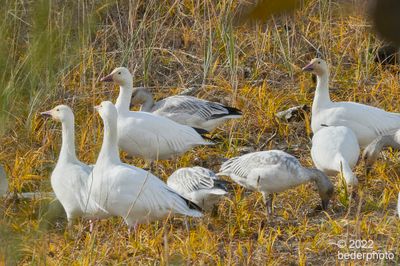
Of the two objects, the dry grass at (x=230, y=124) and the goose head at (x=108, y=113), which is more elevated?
the goose head at (x=108, y=113)

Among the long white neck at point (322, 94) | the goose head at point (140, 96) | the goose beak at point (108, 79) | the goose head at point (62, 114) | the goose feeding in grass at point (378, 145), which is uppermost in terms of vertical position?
the goose head at point (62, 114)

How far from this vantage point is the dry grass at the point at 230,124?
5391mm

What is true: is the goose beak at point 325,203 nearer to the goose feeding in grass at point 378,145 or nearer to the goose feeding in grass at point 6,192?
the goose feeding in grass at point 378,145

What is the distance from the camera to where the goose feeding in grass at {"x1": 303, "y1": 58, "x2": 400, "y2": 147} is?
7441 mm

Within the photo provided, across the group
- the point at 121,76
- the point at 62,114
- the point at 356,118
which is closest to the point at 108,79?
the point at 121,76

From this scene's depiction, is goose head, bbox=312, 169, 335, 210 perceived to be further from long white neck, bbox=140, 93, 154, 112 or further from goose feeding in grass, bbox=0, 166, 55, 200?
long white neck, bbox=140, 93, 154, 112

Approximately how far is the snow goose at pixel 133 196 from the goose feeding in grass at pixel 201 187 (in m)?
0.23

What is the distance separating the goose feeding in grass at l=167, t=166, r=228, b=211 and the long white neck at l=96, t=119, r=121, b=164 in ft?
1.40

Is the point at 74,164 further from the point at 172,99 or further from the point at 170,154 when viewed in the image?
the point at 172,99

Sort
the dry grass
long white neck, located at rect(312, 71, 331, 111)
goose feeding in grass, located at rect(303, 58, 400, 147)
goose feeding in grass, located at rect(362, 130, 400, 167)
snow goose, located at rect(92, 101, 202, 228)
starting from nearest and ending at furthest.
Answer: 1. the dry grass
2. snow goose, located at rect(92, 101, 202, 228)
3. goose feeding in grass, located at rect(362, 130, 400, 167)
4. goose feeding in grass, located at rect(303, 58, 400, 147)
5. long white neck, located at rect(312, 71, 331, 111)

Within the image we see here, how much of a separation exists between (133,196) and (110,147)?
587 millimetres

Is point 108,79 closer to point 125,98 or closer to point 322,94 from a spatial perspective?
point 125,98

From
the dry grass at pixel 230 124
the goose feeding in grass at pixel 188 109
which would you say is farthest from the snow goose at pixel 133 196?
the goose feeding in grass at pixel 188 109

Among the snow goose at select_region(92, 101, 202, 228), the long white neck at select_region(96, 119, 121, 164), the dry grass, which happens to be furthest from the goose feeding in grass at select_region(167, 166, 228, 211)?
the long white neck at select_region(96, 119, 121, 164)
